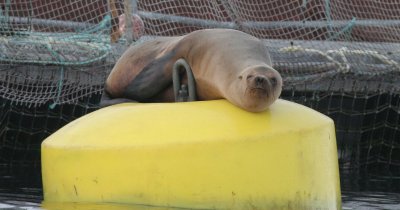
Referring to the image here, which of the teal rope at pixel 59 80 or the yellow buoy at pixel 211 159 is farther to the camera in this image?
the teal rope at pixel 59 80

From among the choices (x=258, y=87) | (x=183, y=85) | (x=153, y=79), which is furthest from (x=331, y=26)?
(x=258, y=87)

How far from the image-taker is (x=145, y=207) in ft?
16.2

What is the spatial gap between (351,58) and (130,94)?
Result: 3.66 meters

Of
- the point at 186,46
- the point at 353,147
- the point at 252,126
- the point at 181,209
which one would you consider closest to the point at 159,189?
the point at 181,209

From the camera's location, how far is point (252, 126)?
4938 millimetres

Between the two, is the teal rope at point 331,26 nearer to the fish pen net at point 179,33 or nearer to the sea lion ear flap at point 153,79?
the fish pen net at point 179,33

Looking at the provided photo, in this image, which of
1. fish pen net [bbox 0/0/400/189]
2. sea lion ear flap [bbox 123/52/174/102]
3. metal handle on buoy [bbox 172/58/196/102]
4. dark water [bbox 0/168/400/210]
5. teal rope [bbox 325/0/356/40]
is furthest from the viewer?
teal rope [bbox 325/0/356/40]

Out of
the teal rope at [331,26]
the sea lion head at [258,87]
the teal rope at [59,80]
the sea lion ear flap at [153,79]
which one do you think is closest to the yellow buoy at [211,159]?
the sea lion head at [258,87]

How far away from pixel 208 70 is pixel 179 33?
5.31 meters

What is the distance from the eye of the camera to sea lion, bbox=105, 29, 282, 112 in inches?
193

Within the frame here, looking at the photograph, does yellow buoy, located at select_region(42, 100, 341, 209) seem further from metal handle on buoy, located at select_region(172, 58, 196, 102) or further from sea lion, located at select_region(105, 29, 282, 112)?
metal handle on buoy, located at select_region(172, 58, 196, 102)

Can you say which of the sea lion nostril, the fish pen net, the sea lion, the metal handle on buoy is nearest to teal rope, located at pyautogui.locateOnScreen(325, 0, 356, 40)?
the fish pen net

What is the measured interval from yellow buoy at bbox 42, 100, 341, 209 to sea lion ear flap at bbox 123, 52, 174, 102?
2.63 feet

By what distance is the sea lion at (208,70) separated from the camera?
4.90 meters
